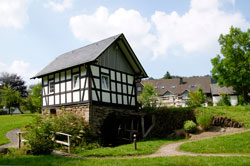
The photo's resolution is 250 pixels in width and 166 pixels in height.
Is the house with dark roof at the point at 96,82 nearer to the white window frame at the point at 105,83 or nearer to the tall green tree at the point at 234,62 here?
the white window frame at the point at 105,83

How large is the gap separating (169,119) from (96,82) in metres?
6.15

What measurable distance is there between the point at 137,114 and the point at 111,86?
286 centimetres

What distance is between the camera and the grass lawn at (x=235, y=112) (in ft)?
50.4

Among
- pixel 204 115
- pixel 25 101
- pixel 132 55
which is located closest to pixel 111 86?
pixel 132 55

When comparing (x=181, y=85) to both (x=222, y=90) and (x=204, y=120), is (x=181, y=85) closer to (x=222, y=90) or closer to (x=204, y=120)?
(x=222, y=90)

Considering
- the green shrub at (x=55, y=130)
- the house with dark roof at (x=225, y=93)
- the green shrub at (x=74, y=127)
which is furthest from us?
the house with dark roof at (x=225, y=93)

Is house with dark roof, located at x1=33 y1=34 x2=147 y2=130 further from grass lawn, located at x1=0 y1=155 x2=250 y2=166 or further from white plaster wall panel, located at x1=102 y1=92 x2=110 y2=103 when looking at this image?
grass lawn, located at x1=0 y1=155 x2=250 y2=166

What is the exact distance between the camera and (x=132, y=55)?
1942 centimetres

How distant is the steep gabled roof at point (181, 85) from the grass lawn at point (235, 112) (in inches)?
1236

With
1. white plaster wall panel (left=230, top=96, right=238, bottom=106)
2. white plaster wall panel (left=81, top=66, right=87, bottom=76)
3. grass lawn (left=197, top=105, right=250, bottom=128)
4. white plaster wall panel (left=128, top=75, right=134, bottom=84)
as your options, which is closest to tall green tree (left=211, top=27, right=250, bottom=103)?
white plaster wall panel (left=230, top=96, right=238, bottom=106)

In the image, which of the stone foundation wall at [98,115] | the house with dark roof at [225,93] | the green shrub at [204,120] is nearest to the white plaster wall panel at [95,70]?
the stone foundation wall at [98,115]

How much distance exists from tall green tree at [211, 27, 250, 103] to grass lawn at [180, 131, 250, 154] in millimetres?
19318

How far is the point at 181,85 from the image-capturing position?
5094 centimetres

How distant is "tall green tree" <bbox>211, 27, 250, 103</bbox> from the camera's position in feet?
98.6
